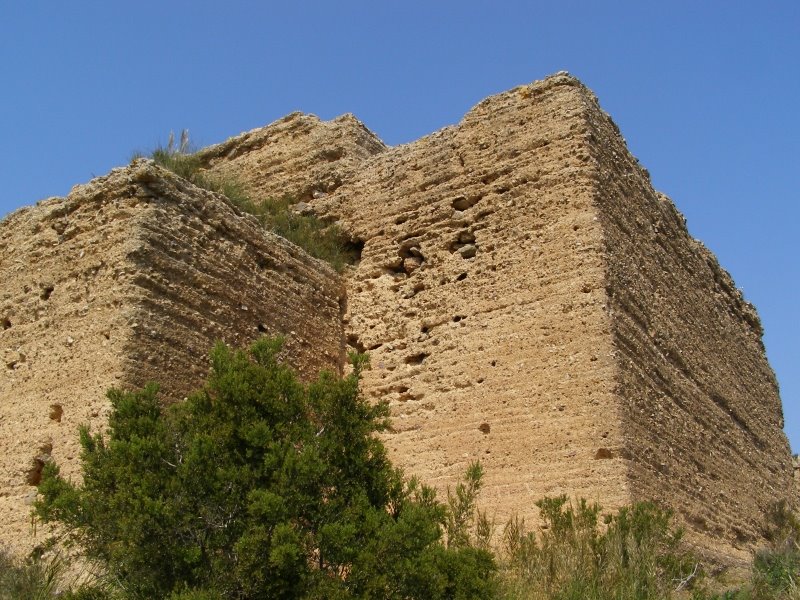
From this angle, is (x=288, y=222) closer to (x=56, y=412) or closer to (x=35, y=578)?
(x=56, y=412)

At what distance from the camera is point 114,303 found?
7648mm

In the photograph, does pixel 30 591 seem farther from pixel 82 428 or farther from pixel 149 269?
pixel 149 269

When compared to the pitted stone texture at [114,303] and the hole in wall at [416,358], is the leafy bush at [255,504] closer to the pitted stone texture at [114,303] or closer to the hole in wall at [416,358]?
the pitted stone texture at [114,303]

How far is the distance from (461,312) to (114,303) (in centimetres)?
314

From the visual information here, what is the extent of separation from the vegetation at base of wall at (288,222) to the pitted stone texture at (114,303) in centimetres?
93

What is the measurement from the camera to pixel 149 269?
25.6ft

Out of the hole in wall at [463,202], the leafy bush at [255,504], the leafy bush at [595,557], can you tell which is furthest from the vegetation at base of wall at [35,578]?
the hole in wall at [463,202]

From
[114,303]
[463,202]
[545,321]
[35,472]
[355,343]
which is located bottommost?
[35,472]

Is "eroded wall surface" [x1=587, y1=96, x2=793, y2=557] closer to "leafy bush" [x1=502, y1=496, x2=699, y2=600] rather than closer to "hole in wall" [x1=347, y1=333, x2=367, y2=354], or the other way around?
"leafy bush" [x1=502, y1=496, x2=699, y2=600]

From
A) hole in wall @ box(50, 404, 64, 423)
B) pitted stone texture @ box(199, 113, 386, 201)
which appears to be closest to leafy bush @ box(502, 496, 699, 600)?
hole in wall @ box(50, 404, 64, 423)

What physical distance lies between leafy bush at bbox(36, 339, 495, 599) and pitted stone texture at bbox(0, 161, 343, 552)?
5.39 feet

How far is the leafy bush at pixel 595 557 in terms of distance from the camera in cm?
627

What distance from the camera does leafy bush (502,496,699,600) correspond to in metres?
6.27

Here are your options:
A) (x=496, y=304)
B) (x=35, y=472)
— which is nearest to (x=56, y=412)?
(x=35, y=472)
